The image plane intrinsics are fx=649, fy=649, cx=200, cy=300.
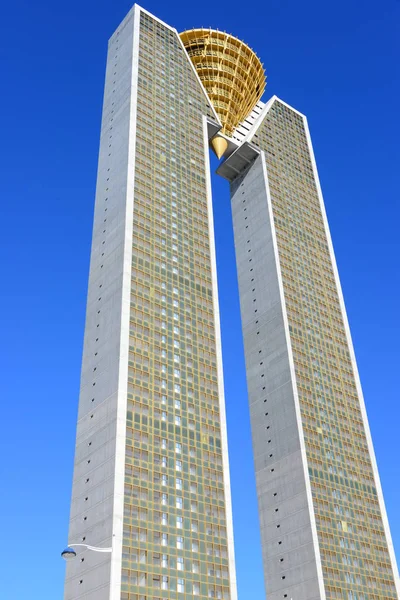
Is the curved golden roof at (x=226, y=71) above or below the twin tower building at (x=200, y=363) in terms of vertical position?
above

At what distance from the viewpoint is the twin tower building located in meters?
72.2

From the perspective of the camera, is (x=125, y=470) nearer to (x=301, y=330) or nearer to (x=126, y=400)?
(x=126, y=400)

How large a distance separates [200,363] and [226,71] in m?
Result: 76.3

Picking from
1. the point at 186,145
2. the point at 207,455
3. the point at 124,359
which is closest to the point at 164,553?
the point at 207,455

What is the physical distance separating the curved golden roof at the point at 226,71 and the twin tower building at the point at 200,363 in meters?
0.44

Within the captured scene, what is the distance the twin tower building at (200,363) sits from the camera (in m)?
72.2

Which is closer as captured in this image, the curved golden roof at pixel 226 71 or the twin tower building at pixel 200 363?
the twin tower building at pixel 200 363

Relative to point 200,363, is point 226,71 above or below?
above

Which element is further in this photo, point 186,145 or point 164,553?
point 186,145

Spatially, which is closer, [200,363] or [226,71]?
[200,363]

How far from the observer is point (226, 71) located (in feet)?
455

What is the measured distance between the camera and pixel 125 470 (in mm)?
71250

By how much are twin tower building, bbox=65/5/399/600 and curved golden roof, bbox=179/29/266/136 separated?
44cm

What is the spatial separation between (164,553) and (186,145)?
6929 cm
